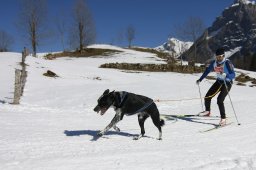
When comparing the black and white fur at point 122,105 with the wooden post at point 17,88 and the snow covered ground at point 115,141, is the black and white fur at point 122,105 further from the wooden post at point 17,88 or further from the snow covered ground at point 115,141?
the wooden post at point 17,88

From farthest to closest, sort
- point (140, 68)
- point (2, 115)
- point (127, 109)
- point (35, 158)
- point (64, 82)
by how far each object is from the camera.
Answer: point (140, 68)
point (64, 82)
point (2, 115)
point (127, 109)
point (35, 158)

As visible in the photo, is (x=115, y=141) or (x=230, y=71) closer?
(x=115, y=141)

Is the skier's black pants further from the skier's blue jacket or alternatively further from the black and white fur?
the black and white fur

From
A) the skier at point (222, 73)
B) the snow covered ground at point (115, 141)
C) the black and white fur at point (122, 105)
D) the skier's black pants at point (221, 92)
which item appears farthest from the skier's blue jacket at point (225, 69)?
the black and white fur at point (122, 105)

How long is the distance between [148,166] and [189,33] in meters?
62.6

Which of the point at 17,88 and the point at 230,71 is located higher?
the point at 230,71

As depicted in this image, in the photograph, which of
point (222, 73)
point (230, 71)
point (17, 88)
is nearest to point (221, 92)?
point (222, 73)

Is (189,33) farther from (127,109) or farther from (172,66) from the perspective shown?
(127,109)

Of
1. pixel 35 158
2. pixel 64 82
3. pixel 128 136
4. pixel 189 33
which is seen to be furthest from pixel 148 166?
pixel 189 33

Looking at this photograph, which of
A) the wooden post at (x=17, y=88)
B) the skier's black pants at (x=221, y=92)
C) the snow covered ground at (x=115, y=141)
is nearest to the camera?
the snow covered ground at (x=115, y=141)

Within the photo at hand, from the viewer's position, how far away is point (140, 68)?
4159 cm

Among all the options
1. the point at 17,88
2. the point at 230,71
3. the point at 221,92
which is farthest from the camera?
the point at 17,88

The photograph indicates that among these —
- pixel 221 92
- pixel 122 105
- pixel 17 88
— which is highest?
pixel 221 92

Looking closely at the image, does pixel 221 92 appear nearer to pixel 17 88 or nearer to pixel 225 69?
pixel 225 69
